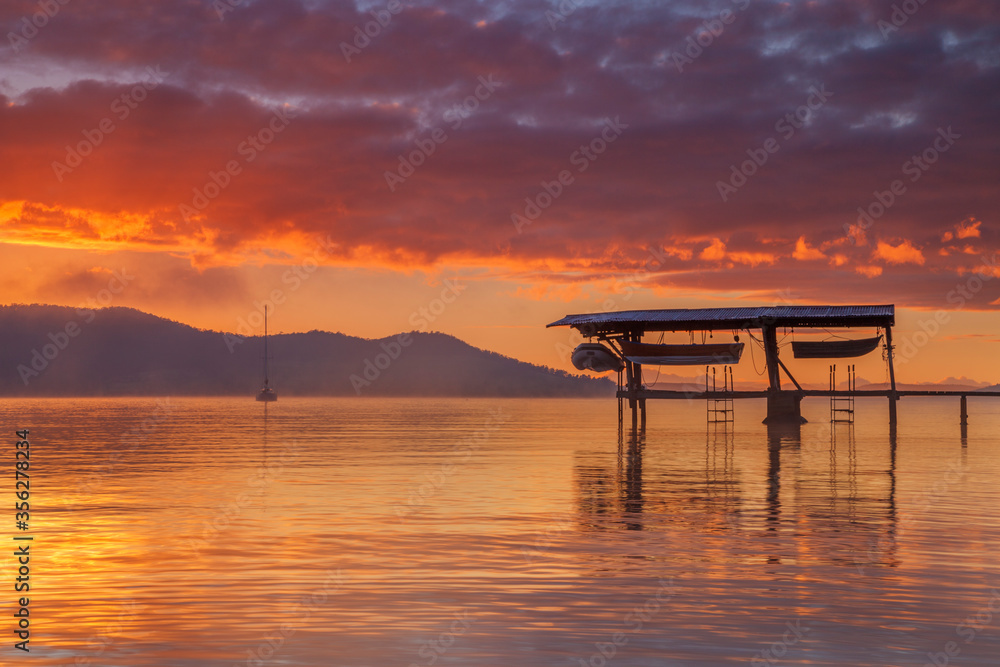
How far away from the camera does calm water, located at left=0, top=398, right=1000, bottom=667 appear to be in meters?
10.4

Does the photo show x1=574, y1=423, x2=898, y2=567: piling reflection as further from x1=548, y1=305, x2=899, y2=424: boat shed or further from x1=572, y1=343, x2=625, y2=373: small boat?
x1=572, y1=343, x2=625, y2=373: small boat

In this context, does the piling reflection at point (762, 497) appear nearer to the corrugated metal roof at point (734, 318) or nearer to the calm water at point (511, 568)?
the calm water at point (511, 568)

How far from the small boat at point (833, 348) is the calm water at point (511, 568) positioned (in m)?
23.7


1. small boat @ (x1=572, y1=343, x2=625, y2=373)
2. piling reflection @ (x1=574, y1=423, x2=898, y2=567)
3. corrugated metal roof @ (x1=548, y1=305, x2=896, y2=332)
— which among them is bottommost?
piling reflection @ (x1=574, y1=423, x2=898, y2=567)

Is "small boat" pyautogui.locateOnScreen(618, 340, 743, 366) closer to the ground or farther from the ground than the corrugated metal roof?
closer to the ground

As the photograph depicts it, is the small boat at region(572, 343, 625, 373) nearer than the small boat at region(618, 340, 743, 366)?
No

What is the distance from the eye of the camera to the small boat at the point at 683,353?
5784 cm

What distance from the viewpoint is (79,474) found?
3212 cm

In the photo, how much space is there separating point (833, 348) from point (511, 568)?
45.5m

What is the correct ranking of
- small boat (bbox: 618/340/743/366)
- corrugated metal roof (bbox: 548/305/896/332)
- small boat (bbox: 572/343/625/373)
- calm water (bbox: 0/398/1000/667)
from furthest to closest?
small boat (bbox: 572/343/625/373)
small boat (bbox: 618/340/743/366)
corrugated metal roof (bbox: 548/305/896/332)
calm water (bbox: 0/398/1000/667)

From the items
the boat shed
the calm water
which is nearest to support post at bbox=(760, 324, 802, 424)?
the boat shed

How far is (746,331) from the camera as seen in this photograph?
57688 millimetres

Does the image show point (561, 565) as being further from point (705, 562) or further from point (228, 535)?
point (228, 535)

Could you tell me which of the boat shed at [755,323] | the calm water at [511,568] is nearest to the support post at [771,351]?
the boat shed at [755,323]
